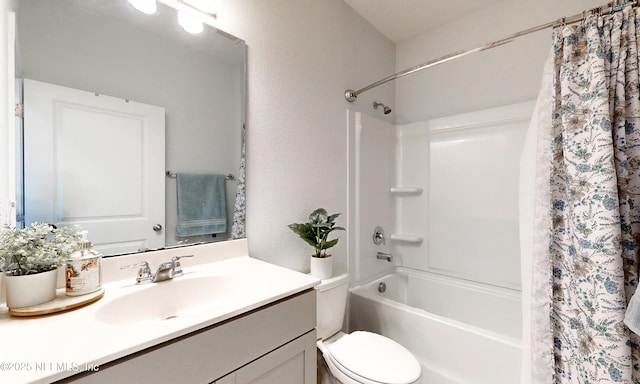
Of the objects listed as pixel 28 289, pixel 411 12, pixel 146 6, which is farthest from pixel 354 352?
pixel 411 12

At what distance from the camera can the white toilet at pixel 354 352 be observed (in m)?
1.09

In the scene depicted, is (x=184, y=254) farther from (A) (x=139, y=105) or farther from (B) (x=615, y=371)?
(B) (x=615, y=371)

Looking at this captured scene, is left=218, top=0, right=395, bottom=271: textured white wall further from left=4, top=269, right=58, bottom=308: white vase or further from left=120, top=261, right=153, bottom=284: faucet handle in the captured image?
Result: left=4, top=269, right=58, bottom=308: white vase

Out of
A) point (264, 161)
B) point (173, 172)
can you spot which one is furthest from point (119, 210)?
point (264, 161)

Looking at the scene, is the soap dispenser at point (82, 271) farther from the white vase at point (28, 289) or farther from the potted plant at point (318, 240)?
the potted plant at point (318, 240)

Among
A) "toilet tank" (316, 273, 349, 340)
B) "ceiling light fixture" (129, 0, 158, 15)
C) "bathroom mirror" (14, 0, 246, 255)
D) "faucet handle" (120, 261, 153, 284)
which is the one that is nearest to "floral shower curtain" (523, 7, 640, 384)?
"toilet tank" (316, 273, 349, 340)

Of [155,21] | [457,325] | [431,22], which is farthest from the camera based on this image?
[431,22]

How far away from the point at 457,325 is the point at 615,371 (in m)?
0.61

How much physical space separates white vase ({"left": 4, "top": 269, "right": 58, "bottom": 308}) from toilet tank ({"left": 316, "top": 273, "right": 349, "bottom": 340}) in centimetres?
98

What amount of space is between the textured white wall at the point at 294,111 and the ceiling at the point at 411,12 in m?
0.11

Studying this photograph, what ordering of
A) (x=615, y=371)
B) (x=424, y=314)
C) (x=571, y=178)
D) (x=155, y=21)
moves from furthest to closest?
(x=424, y=314)
(x=155, y=21)
(x=571, y=178)
(x=615, y=371)

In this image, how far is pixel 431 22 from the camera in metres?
2.11

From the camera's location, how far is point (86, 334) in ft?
1.98

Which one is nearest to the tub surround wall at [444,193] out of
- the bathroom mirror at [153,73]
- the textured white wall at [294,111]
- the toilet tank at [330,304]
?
the textured white wall at [294,111]
